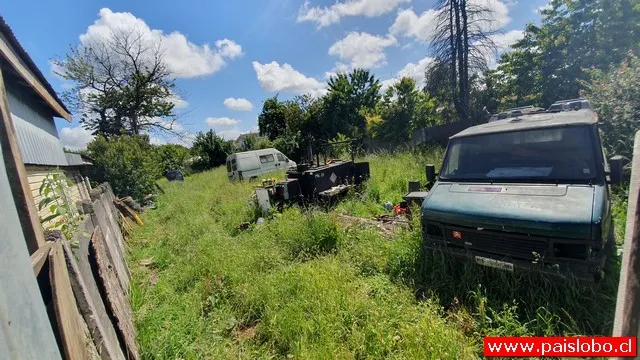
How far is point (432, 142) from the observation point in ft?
38.7

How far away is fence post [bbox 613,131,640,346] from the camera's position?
88cm

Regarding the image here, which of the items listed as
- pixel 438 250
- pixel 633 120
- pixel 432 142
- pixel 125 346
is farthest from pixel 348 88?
pixel 125 346

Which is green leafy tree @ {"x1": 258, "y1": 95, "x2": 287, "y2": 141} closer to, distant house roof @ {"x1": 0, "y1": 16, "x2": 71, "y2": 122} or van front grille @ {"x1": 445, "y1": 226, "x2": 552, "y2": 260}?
distant house roof @ {"x1": 0, "y1": 16, "x2": 71, "y2": 122}

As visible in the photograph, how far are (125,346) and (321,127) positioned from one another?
2188cm

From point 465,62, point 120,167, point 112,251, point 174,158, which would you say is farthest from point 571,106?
point 174,158

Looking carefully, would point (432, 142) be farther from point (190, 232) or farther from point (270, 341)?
point (270, 341)

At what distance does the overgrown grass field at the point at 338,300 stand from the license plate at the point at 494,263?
0.12 metres

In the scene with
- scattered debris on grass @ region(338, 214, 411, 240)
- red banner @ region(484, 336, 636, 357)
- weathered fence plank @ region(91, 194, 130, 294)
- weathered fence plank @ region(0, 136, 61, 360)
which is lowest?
red banner @ region(484, 336, 636, 357)

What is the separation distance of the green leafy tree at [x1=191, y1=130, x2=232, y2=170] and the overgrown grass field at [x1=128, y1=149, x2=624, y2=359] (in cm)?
2704

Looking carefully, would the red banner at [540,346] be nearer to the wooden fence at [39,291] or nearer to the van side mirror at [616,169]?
the van side mirror at [616,169]

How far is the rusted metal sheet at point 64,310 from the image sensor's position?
1278 millimetres

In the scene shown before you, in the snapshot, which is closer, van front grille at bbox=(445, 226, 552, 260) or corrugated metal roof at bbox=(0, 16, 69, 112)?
van front grille at bbox=(445, 226, 552, 260)

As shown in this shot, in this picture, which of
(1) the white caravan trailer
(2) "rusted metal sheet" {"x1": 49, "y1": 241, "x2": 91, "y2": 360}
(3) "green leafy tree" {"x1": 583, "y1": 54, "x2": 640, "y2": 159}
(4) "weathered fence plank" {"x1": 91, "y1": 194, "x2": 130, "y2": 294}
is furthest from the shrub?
(3) "green leafy tree" {"x1": 583, "y1": 54, "x2": 640, "y2": 159}

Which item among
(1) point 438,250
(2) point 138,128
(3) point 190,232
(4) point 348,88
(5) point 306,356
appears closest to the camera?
(5) point 306,356
